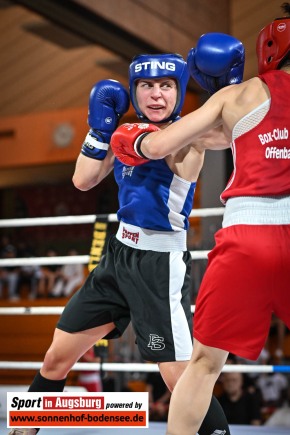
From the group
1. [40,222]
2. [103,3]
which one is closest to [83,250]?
[103,3]

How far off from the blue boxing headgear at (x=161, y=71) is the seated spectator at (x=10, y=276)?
727 cm

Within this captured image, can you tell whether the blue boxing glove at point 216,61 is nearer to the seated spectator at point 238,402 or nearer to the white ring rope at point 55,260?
the white ring rope at point 55,260

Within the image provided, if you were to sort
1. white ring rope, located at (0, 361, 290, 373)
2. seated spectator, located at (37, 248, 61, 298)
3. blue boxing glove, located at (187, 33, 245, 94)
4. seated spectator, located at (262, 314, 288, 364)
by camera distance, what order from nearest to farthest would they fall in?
blue boxing glove, located at (187, 33, 245, 94), white ring rope, located at (0, 361, 290, 373), seated spectator, located at (262, 314, 288, 364), seated spectator, located at (37, 248, 61, 298)

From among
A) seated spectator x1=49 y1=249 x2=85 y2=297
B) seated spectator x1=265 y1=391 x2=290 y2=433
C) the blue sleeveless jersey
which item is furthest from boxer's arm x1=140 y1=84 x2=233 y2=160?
seated spectator x1=49 y1=249 x2=85 y2=297

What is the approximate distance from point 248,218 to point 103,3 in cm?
531

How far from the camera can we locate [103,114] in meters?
2.46

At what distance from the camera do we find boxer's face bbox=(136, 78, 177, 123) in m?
2.34

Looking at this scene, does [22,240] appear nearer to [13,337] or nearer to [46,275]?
[46,275]

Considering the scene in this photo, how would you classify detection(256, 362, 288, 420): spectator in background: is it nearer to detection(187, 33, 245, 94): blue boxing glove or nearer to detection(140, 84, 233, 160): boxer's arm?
detection(187, 33, 245, 94): blue boxing glove

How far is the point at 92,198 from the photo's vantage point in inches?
525

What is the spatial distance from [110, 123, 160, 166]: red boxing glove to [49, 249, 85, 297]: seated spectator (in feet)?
20.5

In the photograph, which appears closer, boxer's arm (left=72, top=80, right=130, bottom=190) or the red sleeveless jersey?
the red sleeveless jersey

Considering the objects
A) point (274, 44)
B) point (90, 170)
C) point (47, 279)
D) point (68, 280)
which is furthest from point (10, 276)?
point (274, 44)

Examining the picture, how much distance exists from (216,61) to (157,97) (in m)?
0.40
